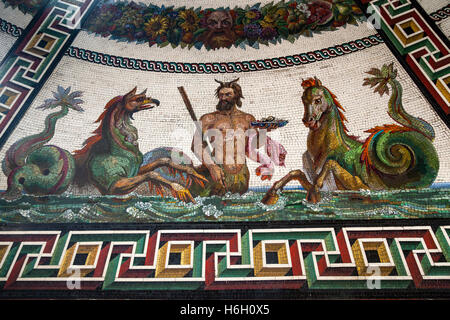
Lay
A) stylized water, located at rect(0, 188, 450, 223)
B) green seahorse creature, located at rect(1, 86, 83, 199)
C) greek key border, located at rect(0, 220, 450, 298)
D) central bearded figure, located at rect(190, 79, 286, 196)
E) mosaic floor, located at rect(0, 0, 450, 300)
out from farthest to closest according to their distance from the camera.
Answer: central bearded figure, located at rect(190, 79, 286, 196) < green seahorse creature, located at rect(1, 86, 83, 199) < stylized water, located at rect(0, 188, 450, 223) < mosaic floor, located at rect(0, 0, 450, 300) < greek key border, located at rect(0, 220, 450, 298)

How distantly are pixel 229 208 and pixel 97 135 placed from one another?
196cm

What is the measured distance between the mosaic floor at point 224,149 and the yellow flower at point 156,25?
19mm

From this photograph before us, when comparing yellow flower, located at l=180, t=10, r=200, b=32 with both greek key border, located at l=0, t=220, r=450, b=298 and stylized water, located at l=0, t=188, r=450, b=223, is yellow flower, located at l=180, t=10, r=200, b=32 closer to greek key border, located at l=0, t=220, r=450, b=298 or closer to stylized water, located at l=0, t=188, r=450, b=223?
stylized water, located at l=0, t=188, r=450, b=223

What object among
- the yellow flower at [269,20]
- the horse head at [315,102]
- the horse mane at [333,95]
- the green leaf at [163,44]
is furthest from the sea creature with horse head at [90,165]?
the yellow flower at [269,20]

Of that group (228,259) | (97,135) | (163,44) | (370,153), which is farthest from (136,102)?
(370,153)

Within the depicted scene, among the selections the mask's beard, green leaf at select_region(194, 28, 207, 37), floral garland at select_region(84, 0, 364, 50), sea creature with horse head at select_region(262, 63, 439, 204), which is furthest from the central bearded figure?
green leaf at select_region(194, 28, 207, 37)

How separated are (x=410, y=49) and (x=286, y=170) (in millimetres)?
2193

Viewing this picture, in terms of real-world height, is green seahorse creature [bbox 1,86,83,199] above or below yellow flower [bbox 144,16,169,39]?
below

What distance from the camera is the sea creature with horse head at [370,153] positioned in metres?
5.03

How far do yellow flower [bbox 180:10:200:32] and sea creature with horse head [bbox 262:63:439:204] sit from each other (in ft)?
6.79

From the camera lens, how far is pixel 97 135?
5.50 meters

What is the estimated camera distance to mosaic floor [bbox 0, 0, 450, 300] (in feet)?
14.2
